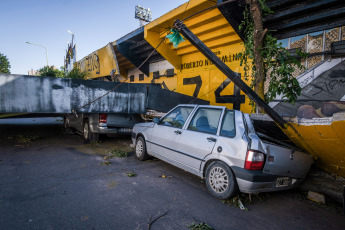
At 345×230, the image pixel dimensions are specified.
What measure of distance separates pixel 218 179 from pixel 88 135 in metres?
5.65

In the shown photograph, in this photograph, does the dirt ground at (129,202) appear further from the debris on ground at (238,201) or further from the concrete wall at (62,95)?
the concrete wall at (62,95)

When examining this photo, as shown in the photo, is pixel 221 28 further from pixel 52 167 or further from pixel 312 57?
pixel 52 167

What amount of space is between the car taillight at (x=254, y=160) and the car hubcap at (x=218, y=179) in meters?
0.43

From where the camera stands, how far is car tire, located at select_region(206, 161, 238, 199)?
10.9 ft

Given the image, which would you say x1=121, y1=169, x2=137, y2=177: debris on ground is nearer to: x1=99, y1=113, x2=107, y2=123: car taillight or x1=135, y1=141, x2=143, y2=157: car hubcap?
x1=135, y1=141, x2=143, y2=157: car hubcap

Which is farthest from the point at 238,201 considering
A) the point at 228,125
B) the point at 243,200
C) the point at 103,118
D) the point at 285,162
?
the point at 103,118

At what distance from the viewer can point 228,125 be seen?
365 cm

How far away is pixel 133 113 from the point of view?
24.3 feet

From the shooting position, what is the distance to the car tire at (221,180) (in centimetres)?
332

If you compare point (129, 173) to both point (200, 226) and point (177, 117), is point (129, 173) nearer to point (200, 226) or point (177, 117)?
point (177, 117)

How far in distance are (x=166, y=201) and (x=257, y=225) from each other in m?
1.36

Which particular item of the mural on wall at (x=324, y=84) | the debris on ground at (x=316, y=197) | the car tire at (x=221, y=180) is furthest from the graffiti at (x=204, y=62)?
the car tire at (x=221, y=180)

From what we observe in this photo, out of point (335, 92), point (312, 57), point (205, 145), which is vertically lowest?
point (205, 145)

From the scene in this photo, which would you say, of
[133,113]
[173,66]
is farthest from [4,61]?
[133,113]
